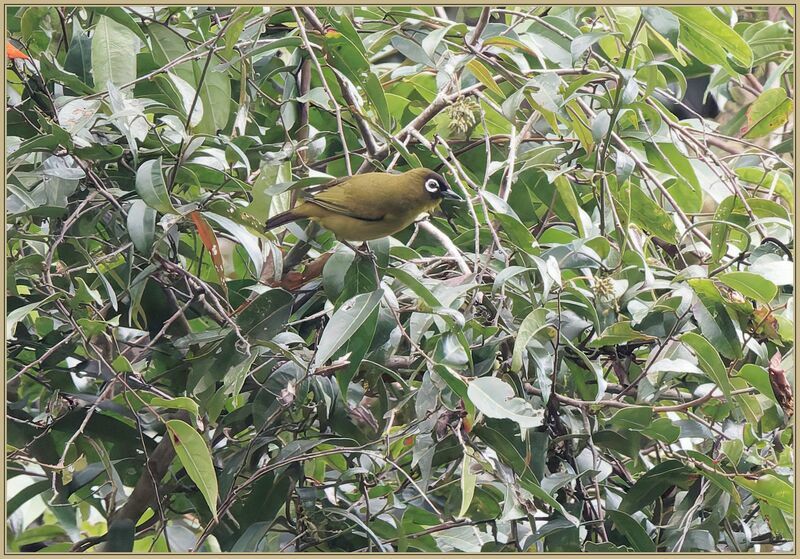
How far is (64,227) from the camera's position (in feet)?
7.55

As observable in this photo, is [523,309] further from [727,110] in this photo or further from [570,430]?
[727,110]

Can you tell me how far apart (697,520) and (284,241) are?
171 cm

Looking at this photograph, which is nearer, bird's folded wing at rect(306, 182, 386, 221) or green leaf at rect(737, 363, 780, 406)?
green leaf at rect(737, 363, 780, 406)

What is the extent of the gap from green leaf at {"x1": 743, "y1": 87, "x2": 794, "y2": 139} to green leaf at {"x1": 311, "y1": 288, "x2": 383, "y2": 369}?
1956 mm

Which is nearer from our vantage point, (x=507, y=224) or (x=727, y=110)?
(x=507, y=224)

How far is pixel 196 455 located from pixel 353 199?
3.41ft

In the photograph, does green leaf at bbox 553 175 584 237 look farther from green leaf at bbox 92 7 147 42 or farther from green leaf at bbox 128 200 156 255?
green leaf at bbox 92 7 147 42

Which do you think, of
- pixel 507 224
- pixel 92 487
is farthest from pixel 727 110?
pixel 92 487

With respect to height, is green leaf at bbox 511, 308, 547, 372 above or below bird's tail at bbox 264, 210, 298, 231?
below

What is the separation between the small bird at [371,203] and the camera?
2812 mm

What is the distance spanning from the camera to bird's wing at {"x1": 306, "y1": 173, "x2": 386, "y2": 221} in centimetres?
282

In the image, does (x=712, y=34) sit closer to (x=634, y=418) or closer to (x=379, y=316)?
(x=634, y=418)

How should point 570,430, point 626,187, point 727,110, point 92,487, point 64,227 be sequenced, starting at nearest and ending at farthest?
point 64,227, point 570,430, point 626,187, point 92,487, point 727,110

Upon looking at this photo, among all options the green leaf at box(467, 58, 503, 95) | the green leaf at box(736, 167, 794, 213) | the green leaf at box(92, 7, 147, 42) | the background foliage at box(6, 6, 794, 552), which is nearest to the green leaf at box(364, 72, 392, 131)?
the background foliage at box(6, 6, 794, 552)
